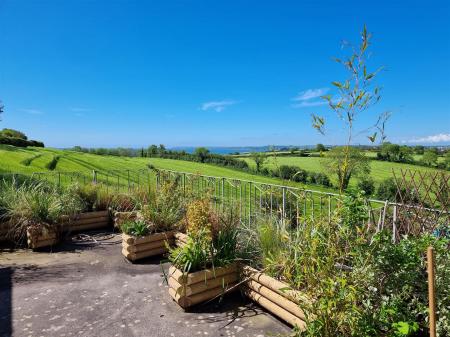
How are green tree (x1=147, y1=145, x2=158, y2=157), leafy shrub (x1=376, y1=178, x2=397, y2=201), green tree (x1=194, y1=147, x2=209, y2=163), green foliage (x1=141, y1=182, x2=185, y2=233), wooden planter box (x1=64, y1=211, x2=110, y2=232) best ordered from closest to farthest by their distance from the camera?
leafy shrub (x1=376, y1=178, x2=397, y2=201)
green foliage (x1=141, y1=182, x2=185, y2=233)
wooden planter box (x1=64, y1=211, x2=110, y2=232)
green tree (x1=147, y1=145, x2=158, y2=157)
green tree (x1=194, y1=147, x2=209, y2=163)

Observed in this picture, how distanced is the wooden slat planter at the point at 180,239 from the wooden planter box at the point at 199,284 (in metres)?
1.06

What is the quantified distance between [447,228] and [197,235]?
2379mm

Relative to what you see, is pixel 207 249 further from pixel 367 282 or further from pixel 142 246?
pixel 367 282

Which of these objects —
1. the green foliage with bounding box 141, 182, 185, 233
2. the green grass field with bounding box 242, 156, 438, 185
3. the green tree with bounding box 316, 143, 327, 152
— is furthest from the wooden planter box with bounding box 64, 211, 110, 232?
the green tree with bounding box 316, 143, 327, 152

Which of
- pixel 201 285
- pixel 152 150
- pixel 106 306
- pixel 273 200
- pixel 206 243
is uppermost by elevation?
pixel 152 150

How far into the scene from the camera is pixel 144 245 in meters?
4.24

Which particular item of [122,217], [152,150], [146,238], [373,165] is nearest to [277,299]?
[146,238]

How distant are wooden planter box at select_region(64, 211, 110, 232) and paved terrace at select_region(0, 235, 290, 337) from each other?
1.35 m

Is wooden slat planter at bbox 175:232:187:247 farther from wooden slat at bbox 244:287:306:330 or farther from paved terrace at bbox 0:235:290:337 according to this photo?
wooden slat at bbox 244:287:306:330

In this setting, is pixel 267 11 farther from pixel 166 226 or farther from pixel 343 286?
pixel 343 286

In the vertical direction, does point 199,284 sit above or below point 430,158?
below

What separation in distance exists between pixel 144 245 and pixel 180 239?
1.81ft

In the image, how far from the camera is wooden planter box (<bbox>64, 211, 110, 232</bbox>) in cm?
561

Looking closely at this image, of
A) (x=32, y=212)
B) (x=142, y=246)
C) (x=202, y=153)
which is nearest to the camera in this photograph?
(x=142, y=246)
